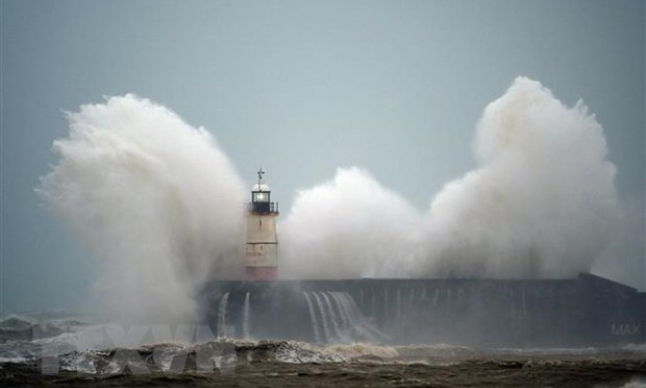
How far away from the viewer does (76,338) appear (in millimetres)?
32219

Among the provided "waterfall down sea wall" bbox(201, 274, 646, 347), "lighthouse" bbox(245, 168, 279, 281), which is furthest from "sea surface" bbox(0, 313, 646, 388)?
"lighthouse" bbox(245, 168, 279, 281)

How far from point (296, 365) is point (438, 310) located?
Result: 12094 mm

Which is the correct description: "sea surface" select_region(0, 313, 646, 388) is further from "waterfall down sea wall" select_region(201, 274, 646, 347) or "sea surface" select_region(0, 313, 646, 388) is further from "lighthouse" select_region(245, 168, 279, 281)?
"lighthouse" select_region(245, 168, 279, 281)

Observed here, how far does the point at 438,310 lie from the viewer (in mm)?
33938

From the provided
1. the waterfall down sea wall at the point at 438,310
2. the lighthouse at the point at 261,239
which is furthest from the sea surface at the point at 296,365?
the lighthouse at the point at 261,239

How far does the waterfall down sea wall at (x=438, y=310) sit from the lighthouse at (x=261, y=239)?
2.89 meters

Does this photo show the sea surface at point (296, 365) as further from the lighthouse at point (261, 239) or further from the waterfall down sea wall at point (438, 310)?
the lighthouse at point (261, 239)

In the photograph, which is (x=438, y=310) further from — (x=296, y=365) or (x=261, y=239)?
(x=296, y=365)

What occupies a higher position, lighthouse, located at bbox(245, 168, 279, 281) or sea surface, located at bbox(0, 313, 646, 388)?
lighthouse, located at bbox(245, 168, 279, 281)

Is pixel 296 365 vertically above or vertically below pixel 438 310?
below

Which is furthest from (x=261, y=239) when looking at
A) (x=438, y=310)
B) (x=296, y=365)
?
(x=296, y=365)

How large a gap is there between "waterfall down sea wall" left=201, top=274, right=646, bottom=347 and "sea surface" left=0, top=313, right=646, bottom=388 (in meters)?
1.66

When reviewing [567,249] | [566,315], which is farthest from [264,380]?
[567,249]

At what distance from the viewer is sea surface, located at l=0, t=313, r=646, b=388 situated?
63.9 feet
